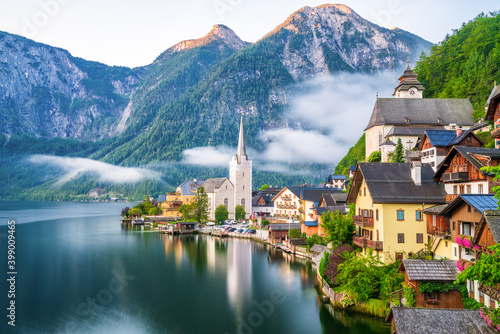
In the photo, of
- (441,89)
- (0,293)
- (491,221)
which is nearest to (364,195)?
(491,221)

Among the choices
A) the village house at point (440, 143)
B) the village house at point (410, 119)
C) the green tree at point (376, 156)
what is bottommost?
the village house at point (440, 143)

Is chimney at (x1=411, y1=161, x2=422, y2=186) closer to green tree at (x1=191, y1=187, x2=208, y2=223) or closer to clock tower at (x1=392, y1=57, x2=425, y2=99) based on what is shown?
clock tower at (x1=392, y1=57, x2=425, y2=99)

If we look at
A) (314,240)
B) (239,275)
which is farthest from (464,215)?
(314,240)

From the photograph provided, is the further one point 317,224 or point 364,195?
point 317,224

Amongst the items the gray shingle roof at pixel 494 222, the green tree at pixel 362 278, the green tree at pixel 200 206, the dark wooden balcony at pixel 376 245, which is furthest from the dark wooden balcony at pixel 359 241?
the green tree at pixel 200 206

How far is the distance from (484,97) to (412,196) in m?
49.8

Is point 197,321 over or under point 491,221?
under

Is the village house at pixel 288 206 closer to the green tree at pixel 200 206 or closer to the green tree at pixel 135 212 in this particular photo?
the green tree at pixel 200 206

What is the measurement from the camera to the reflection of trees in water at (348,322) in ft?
94.2

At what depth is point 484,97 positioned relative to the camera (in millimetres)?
72562

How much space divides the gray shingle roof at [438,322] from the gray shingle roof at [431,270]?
26.2 ft

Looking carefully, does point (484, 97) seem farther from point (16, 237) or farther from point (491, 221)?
point (16, 237)

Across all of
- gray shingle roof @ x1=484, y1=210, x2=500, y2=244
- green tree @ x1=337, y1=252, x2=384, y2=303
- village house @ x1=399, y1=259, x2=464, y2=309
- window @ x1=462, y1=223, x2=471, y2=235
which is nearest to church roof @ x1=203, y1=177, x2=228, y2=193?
green tree @ x1=337, y1=252, x2=384, y2=303

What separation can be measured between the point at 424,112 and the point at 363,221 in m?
43.2
